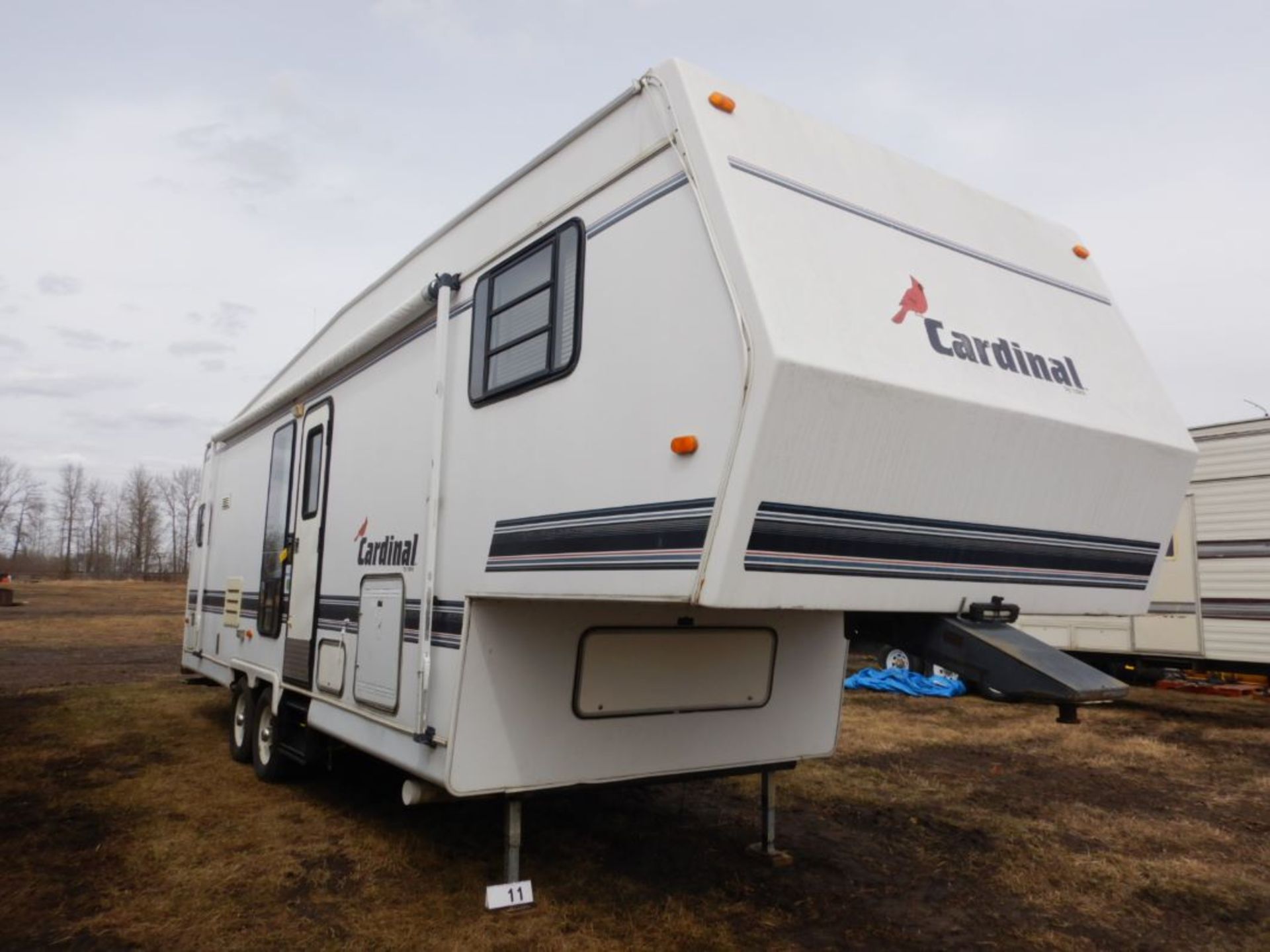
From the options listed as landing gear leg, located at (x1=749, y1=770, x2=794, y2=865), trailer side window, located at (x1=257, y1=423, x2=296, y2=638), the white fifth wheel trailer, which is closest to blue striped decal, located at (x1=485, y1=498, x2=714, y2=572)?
the white fifth wheel trailer

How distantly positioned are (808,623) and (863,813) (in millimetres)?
2127

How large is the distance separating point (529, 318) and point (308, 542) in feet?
9.63

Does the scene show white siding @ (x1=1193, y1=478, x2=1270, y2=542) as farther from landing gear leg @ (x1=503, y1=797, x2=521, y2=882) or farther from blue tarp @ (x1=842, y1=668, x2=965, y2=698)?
landing gear leg @ (x1=503, y1=797, x2=521, y2=882)

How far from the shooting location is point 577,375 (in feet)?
12.5

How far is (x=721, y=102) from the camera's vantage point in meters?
3.50

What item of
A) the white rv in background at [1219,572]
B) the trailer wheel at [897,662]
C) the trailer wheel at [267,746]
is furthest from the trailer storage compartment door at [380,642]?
the trailer wheel at [897,662]

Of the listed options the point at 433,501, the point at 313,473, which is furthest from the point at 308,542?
the point at 433,501

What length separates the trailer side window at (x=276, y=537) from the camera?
6.71 meters

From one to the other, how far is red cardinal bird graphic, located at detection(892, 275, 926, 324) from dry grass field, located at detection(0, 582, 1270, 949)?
281 cm

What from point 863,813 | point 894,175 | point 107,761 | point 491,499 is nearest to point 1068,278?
point 894,175

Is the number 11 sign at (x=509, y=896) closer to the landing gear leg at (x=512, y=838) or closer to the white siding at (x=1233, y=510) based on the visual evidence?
the landing gear leg at (x=512, y=838)

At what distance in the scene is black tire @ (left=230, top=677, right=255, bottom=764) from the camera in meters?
7.31

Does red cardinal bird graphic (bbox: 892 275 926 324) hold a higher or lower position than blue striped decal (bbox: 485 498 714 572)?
higher

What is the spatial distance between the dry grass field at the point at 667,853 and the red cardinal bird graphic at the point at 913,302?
2.81 meters
